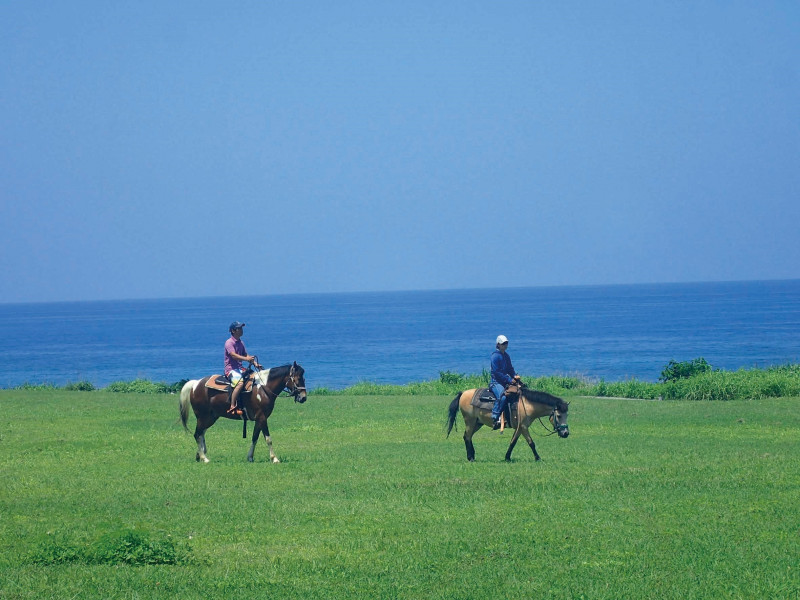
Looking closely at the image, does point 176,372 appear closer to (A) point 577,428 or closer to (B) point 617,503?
(A) point 577,428

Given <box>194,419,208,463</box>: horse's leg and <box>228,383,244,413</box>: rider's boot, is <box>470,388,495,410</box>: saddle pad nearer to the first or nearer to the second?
<box>228,383,244,413</box>: rider's boot

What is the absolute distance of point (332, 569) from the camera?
11.2m

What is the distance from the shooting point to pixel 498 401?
66.3 feet

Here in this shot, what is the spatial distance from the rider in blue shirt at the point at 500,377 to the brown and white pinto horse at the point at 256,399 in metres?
4.19

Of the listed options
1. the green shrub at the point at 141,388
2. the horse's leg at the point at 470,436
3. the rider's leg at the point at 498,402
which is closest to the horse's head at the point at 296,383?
the horse's leg at the point at 470,436

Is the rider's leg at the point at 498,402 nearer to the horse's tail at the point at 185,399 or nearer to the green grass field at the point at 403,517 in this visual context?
the green grass field at the point at 403,517

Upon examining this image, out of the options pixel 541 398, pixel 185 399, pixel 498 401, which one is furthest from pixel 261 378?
pixel 541 398

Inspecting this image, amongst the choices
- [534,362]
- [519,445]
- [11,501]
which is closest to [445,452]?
[519,445]

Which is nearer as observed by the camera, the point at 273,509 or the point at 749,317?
the point at 273,509

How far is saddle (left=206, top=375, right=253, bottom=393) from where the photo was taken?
20.9 meters

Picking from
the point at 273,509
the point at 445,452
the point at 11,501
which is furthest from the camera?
the point at 445,452

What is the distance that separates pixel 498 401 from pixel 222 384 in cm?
621

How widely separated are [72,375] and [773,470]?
7650cm

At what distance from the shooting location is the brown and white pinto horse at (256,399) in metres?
20.7
